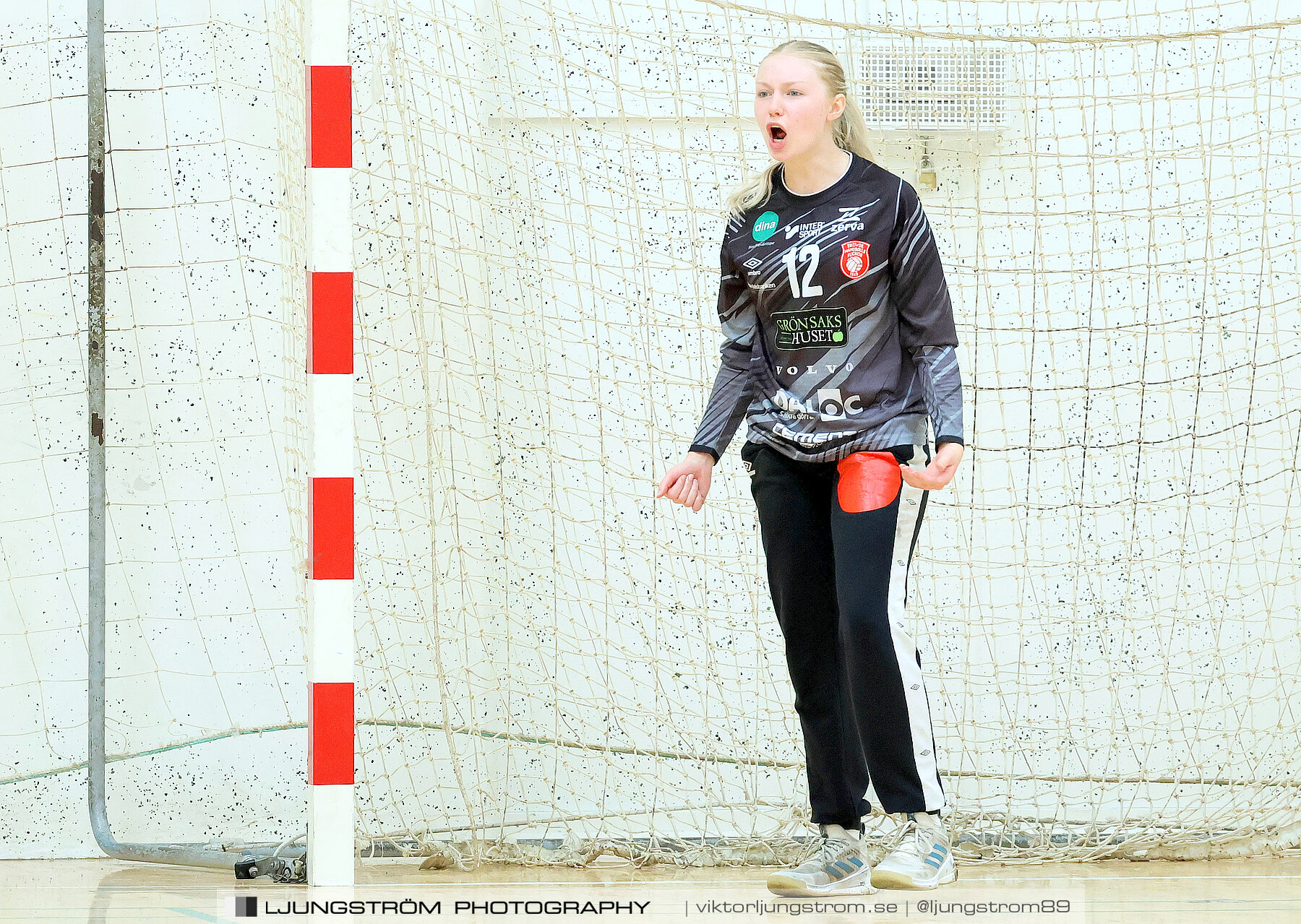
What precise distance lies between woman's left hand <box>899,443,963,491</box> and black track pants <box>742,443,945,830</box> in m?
0.04

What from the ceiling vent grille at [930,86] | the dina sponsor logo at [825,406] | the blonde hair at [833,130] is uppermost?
the ceiling vent grille at [930,86]

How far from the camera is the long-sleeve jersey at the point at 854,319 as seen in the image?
184 centimetres

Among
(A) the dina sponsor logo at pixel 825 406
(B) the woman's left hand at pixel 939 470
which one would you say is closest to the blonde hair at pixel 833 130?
(A) the dina sponsor logo at pixel 825 406

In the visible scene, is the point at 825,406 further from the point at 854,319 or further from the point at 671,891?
the point at 671,891

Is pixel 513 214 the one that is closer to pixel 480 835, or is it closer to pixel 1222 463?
pixel 480 835

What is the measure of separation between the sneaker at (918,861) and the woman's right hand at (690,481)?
57 centimetres

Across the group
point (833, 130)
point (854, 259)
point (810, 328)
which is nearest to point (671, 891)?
point (810, 328)

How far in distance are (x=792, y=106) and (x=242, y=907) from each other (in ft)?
5.10

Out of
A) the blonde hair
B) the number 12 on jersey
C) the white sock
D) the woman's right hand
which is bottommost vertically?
the white sock

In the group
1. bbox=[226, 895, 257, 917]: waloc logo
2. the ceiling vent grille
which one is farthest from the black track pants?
the ceiling vent grille

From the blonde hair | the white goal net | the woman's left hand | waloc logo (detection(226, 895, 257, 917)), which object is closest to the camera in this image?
the woman's left hand

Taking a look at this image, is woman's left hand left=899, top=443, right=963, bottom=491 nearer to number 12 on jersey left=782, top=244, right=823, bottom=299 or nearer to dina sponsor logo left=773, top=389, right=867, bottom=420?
dina sponsor logo left=773, top=389, right=867, bottom=420

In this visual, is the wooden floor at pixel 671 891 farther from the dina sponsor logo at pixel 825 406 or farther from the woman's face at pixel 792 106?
the woman's face at pixel 792 106

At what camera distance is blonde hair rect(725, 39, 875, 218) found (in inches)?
74.5
